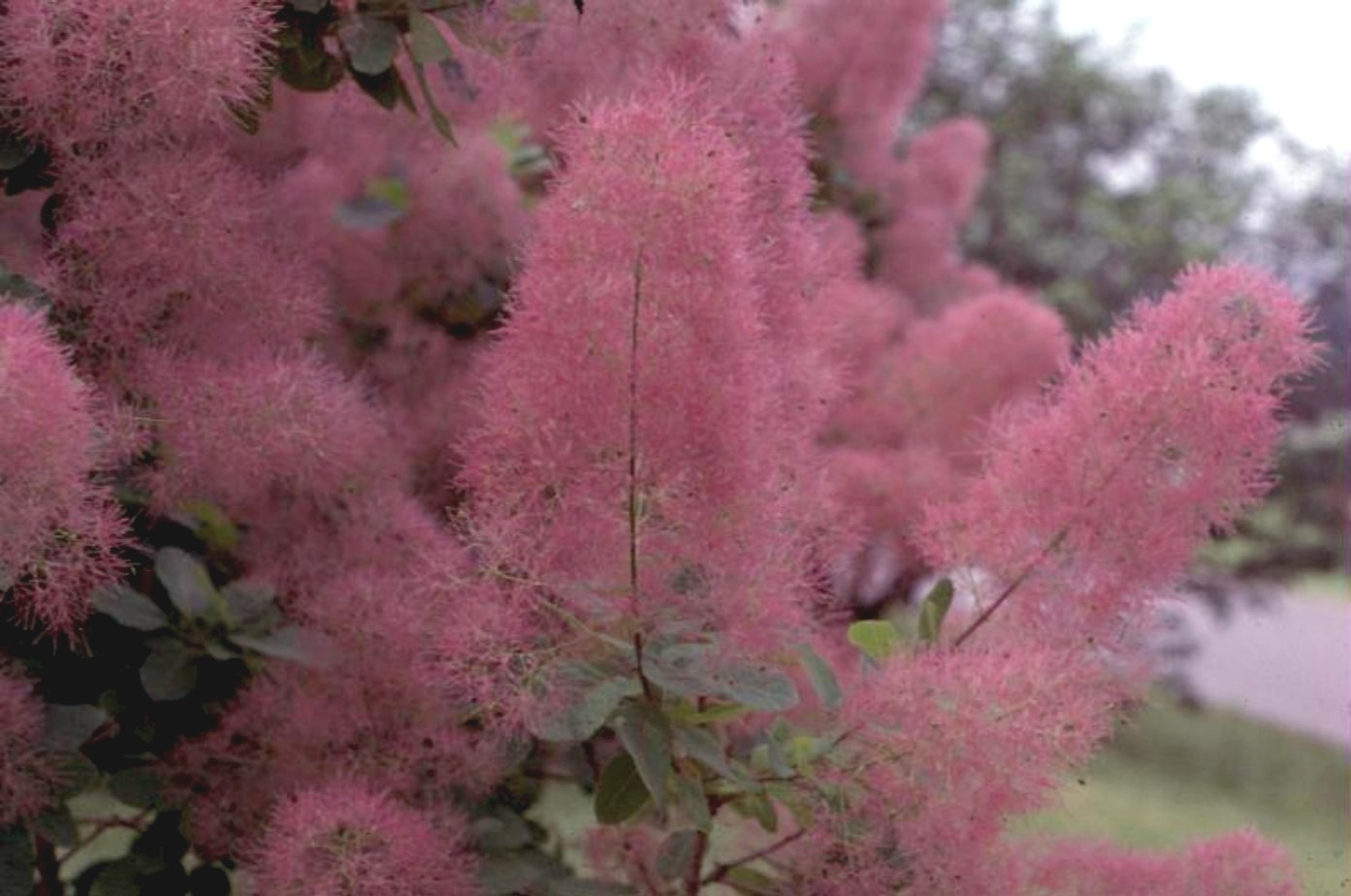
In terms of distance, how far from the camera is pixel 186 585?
130cm

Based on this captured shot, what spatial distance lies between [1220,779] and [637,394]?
241 inches

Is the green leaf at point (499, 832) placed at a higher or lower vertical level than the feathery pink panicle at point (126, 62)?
lower

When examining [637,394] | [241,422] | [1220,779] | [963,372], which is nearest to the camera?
[637,394]

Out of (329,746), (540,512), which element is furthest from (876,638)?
(329,746)

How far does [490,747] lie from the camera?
1.19 metres

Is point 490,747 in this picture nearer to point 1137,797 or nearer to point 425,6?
point 425,6

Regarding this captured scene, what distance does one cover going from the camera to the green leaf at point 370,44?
1.28 meters

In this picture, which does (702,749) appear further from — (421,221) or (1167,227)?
(1167,227)

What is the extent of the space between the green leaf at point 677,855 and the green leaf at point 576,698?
0.75 ft

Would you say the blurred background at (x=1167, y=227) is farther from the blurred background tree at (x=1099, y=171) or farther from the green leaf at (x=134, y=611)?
the green leaf at (x=134, y=611)

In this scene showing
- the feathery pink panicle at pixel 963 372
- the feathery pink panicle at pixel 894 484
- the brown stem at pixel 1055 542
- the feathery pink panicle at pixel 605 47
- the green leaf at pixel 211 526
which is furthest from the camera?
the feathery pink panicle at pixel 963 372

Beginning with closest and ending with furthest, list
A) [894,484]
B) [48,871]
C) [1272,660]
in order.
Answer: [48,871], [894,484], [1272,660]

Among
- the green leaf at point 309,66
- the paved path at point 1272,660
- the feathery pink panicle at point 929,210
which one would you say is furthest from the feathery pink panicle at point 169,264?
the paved path at point 1272,660

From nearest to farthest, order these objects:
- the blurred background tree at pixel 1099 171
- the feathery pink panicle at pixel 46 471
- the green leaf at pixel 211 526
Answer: the feathery pink panicle at pixel 46 471, the green leaf at pixel 211 526, the blurred background tree at pixel 1099 171
